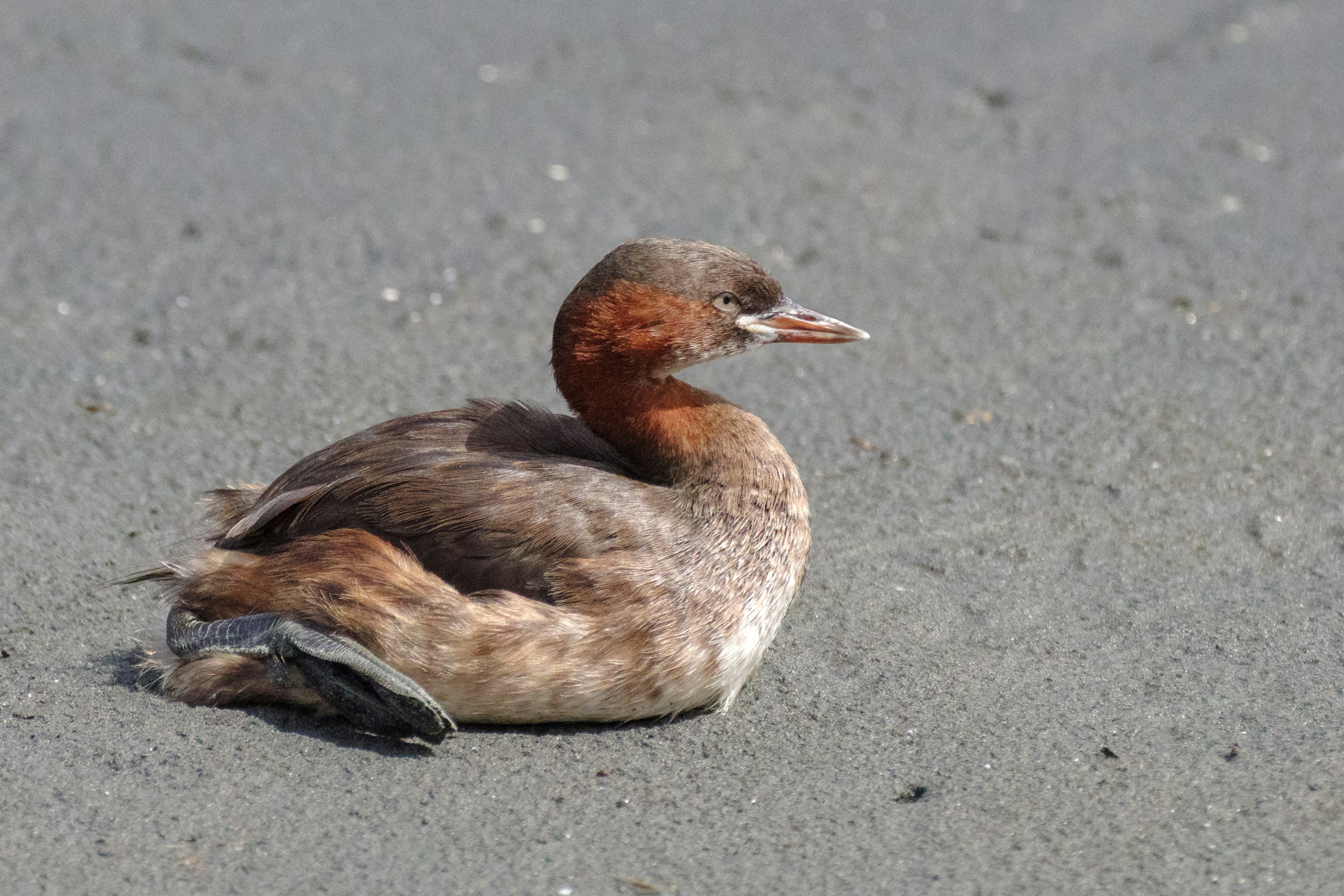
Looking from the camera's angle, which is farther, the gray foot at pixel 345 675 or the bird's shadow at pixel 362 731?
the bird's shadow at pixel 362 731

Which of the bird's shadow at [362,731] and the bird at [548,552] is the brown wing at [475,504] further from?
the bird's shadow at [362,731]

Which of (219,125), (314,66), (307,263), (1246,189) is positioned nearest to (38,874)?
(307,263)

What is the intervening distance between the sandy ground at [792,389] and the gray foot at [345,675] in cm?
13

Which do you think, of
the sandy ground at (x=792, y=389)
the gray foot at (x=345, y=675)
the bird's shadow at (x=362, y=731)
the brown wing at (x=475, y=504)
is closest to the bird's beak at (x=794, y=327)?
the brown wing at (x=475, y=504)

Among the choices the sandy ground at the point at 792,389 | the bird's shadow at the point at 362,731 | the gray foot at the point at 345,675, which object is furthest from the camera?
the bird's shadow at the point at 362,731

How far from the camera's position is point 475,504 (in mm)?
4246

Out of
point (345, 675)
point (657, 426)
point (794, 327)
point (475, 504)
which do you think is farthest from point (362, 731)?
point (794, 327)

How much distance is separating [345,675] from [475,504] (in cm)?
61

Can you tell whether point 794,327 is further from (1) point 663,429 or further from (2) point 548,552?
(2) point 548,552

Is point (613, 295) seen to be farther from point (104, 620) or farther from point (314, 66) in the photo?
point (314, 66)

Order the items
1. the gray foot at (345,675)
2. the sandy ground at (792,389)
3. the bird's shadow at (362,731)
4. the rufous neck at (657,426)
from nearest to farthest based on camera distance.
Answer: the sandy ground at (792,389), the gray foot at (345,675), the bird's shadow at (362,731), the rufous neck at (657,426)

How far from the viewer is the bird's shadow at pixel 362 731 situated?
4.22 metres

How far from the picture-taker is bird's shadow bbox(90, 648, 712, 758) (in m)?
4.22

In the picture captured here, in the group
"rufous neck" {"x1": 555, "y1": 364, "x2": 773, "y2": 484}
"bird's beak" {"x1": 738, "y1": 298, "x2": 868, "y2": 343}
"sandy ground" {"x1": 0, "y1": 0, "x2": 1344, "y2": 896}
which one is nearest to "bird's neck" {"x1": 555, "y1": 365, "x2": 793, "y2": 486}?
"rufous neck" {"x1": 555, "y1": 364, "x2": 773, "y2": 484}
